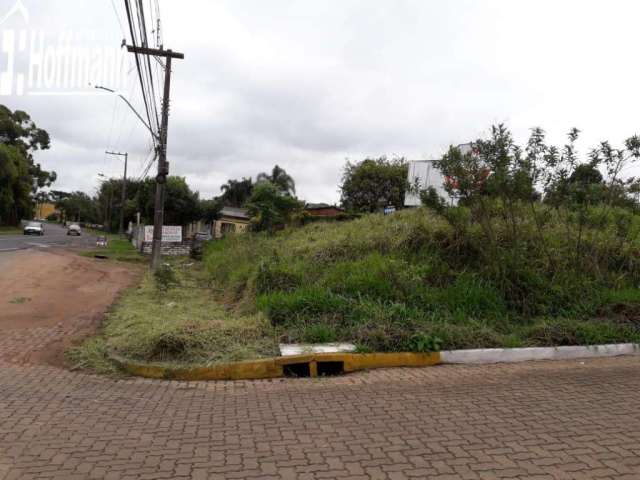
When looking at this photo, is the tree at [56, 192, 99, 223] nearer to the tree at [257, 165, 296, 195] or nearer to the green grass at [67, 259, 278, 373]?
the tree at [257, 165, 296, 195]

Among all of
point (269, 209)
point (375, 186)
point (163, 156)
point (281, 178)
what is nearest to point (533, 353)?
point (163, 156)

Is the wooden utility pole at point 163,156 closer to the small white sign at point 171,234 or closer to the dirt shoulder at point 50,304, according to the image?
the dirt shoulder at point 50,304

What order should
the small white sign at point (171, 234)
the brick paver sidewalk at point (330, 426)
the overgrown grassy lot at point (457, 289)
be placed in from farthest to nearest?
1. the small white sign at point (171, 234)
2. the overgrown grassy lot at point (457, 289)
3. the brick paver sidewalk at point (330, 426)

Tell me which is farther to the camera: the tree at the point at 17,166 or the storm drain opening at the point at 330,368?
the tree at the point at 17,166

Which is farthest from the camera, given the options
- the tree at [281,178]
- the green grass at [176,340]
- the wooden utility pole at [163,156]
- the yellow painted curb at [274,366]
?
the tree at [281,178]

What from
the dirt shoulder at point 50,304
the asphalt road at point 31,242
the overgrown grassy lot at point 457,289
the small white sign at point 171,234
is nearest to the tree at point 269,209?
the small white sign at point 171,234

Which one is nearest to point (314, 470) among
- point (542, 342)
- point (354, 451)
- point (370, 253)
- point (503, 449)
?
point (354, 451)

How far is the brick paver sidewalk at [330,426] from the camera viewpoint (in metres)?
3.24

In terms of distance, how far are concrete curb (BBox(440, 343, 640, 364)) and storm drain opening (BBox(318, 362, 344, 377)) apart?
1.31 m

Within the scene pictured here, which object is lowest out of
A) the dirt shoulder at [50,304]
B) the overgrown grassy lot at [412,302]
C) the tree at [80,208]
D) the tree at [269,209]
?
the dirt shoulder at [50,304]

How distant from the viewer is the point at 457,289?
757 cm

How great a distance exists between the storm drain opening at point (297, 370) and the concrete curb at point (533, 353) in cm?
170

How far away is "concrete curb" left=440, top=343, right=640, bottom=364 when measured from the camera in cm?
606

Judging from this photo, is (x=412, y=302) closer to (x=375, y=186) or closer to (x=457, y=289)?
(x=457, y=289)
